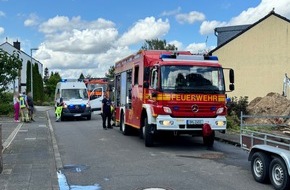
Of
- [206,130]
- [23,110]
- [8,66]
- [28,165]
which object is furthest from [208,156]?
[23,110]

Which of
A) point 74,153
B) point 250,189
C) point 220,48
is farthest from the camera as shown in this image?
point 220,48

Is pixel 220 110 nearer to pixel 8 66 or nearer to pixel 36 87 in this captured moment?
pixel 8 66

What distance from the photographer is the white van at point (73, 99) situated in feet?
90.4

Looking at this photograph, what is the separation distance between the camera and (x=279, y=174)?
25.5ft

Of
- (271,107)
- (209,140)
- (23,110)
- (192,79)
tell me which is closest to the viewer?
(192,79)

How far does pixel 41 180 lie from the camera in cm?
844

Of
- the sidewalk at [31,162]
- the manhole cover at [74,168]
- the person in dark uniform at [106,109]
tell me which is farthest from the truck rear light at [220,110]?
the person in dark uniform at [106,109]

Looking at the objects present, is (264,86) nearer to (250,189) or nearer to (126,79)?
(126,79)

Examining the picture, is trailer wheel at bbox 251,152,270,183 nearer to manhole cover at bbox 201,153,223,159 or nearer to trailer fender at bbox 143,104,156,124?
manhole cover at bbox 201,153,223,159

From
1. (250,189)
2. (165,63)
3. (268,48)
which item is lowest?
(250,189)

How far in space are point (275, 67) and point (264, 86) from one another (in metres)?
1.63

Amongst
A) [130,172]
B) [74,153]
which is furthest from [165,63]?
[130,172]

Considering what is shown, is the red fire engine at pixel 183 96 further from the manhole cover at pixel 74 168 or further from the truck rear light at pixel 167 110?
the manhole cover at pixel 74 168

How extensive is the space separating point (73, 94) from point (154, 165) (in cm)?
1914
